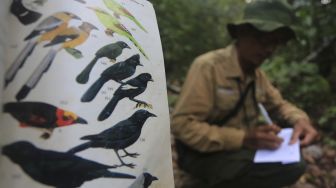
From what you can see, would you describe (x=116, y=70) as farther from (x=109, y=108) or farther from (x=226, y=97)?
(x=226, y=97)

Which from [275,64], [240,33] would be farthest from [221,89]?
[275,64]

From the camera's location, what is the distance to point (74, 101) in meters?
0.62

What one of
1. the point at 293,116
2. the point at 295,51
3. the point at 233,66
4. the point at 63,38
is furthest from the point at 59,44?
the point at 295,51

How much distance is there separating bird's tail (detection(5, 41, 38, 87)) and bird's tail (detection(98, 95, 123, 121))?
114 millimetres

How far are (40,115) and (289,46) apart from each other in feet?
15.5

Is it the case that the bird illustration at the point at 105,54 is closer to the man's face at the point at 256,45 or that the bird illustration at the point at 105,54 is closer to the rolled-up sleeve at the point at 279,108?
the man's face at the point at 256,45

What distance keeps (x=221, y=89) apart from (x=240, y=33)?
0.34 m

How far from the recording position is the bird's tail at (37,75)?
614mm

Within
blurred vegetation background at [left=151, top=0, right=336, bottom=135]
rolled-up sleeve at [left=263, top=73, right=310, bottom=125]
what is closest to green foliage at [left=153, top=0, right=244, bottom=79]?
blurred vegetation background at [left=151, top=0, right=336, bottom=135]

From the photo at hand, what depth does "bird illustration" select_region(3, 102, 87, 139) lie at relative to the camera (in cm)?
61

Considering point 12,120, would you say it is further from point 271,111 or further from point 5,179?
point 271,111

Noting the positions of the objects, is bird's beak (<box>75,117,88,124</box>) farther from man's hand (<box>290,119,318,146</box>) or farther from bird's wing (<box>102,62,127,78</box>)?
man's hand (<box>290,119,318,146</box>)

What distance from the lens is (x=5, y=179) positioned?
0.60 m

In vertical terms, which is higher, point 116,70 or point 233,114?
point 116,70
